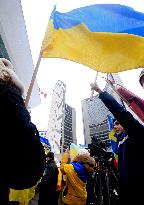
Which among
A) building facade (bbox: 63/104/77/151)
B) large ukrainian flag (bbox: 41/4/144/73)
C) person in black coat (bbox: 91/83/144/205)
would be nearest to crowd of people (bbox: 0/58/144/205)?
person in black coat (bbox: 91/83/144/205)

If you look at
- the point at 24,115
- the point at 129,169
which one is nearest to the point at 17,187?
the point at 24,115

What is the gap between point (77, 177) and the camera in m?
4.01

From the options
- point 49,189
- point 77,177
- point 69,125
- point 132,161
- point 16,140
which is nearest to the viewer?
point 16,140

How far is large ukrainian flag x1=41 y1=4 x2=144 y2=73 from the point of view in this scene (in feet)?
11.0

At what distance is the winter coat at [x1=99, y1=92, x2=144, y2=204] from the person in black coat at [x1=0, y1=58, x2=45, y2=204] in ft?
5.25

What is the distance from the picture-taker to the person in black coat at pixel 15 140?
3.37 ft

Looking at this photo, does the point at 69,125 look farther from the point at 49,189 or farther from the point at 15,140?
the point at 15,140

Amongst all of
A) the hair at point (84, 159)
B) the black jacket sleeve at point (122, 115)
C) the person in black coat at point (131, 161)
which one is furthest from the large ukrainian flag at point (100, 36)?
the hair at point (84, 159)

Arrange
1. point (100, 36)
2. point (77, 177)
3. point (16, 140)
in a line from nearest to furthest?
point (16, 140), point (100, 36), point (77, 177)

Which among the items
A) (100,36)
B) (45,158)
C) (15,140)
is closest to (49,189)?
(100,36)

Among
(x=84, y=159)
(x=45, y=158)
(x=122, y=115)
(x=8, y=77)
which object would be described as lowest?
(x=45, y=158)

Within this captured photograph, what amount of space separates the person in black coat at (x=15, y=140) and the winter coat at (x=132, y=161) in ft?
5.25

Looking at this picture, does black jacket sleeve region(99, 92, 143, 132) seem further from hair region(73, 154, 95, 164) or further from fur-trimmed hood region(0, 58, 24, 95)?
fur-trimmed hood region(0, 58, 24, 95)

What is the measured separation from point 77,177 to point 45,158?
2.99m
